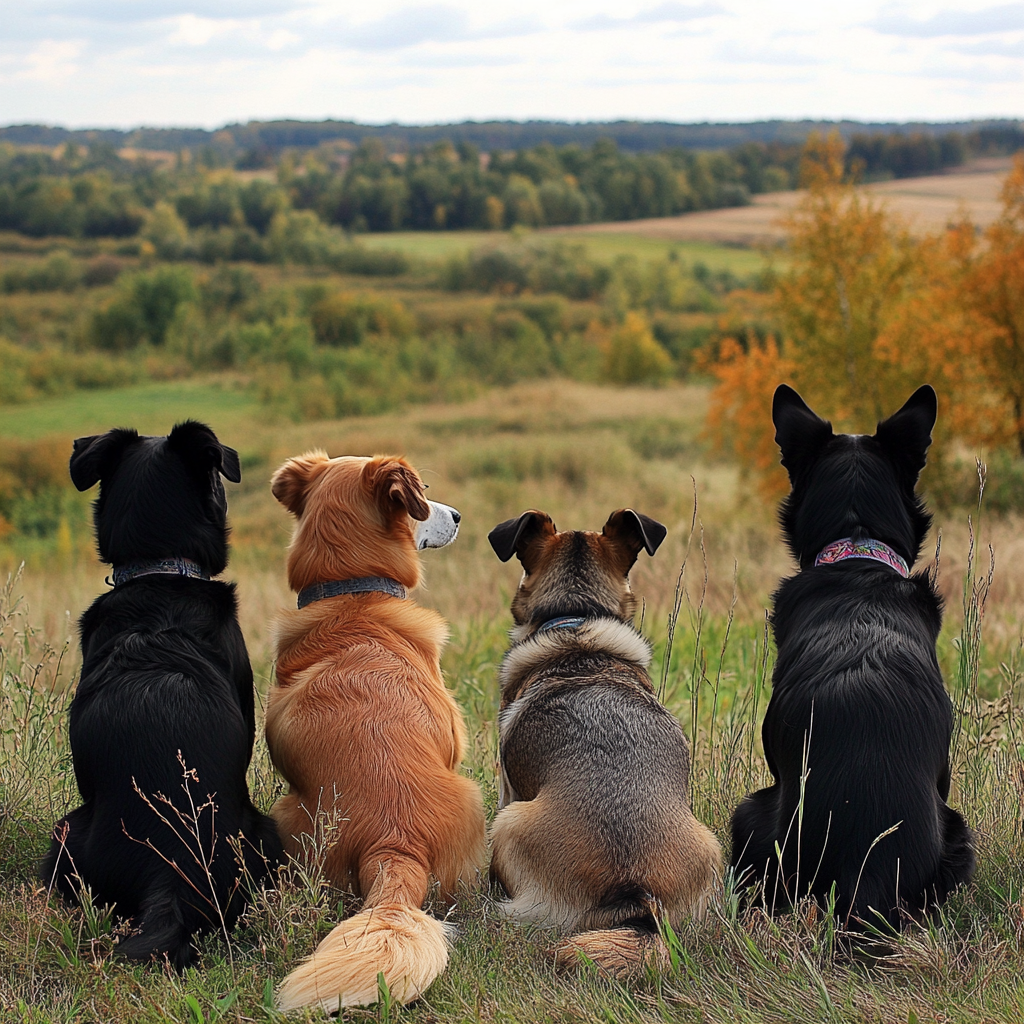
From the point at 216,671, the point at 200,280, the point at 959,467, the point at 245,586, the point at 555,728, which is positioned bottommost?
the point at 245,586

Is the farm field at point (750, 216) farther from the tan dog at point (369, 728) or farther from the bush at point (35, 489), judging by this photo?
the tan dog at point (369, 728)

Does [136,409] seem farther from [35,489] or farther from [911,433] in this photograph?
[911,433]

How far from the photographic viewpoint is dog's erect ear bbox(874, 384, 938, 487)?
161 inches

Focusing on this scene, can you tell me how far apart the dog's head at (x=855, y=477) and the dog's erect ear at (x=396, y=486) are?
1710 millimetres

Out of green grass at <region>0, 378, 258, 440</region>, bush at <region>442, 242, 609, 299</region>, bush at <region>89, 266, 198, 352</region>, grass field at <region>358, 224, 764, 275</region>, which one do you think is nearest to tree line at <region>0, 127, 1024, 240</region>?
grass field at <region>358, 224, 764, 275</region>

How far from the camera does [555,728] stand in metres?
3.77

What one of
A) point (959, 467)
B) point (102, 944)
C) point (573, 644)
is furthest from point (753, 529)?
point (102, 944)

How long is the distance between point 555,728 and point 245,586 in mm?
12382

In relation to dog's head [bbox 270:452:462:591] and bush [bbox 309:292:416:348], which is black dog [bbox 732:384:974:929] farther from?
bush [bbox 309:292:416:348]

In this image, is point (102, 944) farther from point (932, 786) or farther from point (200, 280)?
point (200, 280)

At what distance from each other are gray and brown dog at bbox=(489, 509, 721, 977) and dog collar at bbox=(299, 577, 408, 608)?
1.86 feet

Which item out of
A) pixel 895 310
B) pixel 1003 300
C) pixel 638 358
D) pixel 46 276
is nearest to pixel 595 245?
pixel 638 358

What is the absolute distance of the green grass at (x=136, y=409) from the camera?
4506 centimetres

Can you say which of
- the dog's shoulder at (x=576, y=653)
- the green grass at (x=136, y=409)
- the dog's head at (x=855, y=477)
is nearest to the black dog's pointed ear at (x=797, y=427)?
the dog's head at (x=855, y=477)
